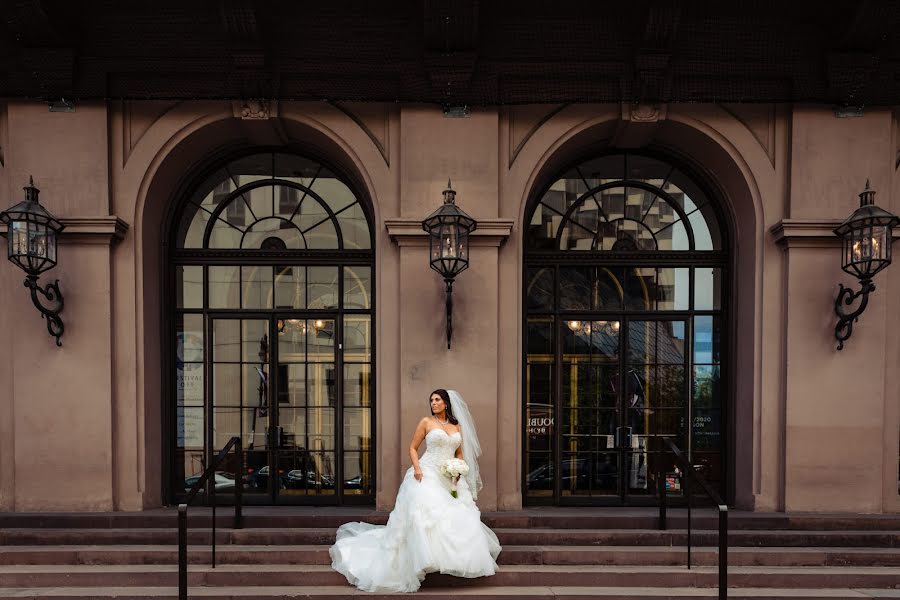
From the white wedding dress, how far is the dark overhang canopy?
12.7 ft

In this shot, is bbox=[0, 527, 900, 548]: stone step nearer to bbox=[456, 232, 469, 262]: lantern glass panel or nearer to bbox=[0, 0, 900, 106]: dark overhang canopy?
bbox=[456, 232, 469, 262]: lantern glass panel

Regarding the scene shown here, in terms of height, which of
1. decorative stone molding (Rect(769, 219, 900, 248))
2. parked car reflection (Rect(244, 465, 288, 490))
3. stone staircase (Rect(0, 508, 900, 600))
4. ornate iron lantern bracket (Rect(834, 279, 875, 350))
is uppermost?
decorative stone molding (Rect(769, 219, 900, 248))

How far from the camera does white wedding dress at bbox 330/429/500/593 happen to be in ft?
17.9

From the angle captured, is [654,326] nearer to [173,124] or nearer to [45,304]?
[173,124]

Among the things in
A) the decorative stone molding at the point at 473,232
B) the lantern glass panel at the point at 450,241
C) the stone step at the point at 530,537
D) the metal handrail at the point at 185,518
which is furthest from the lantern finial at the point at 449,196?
the stone step at the point at 530,537

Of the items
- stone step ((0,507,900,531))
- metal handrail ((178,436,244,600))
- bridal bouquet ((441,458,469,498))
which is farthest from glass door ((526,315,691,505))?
metal handrail ((178,436,244,600))

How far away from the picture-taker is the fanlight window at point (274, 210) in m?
7.51

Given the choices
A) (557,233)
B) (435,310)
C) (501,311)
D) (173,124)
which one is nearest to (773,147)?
(557,233)

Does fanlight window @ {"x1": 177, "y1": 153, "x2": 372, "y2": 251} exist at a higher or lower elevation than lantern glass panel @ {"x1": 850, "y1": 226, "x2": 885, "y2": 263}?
higher

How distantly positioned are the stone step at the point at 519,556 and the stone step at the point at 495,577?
0.33 ft

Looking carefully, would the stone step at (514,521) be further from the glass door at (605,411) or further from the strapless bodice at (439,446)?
the strapless bodice at (439,446)

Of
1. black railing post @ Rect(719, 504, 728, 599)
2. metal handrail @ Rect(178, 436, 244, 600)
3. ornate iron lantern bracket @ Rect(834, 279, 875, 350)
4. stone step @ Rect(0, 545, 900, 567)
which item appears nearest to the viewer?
metal handrail @ Rect(178, 436, 244, 600)

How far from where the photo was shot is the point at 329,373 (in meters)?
7.45

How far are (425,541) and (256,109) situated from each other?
482 cm
